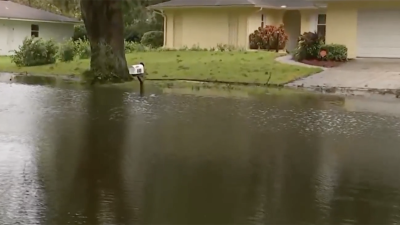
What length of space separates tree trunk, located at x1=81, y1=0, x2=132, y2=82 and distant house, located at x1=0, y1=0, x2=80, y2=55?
19039mm

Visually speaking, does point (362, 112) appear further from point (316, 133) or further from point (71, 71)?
point (71, 71)

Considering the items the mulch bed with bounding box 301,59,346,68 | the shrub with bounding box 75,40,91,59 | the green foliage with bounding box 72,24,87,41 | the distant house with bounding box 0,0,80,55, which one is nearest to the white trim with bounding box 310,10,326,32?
the mulch bed with bounding box 301,59,346,68

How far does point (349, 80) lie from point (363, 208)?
52.8ft

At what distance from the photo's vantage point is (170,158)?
900cm

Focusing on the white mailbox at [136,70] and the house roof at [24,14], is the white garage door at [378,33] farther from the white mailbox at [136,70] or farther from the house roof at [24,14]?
the house roof at [24,14]

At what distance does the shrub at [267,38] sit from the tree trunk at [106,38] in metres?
13.1

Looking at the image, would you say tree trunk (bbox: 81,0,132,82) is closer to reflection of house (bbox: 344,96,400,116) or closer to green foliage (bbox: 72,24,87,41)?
reflection of house (bbox: 344,96,400,116)

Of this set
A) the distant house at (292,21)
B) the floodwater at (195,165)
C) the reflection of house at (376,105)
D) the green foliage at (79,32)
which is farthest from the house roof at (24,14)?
the reflection of house at (376,105)

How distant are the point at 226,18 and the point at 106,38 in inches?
555

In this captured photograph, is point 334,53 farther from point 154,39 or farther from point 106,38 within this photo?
point 154,39

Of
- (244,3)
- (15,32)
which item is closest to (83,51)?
(244,3)

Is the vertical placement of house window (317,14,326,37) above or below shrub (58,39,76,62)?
above

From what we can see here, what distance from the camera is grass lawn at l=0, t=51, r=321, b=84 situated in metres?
23.1

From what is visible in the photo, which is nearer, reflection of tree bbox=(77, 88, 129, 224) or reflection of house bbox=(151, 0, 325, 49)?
reflection of tree bbox=(77, 88, 129, 224)
